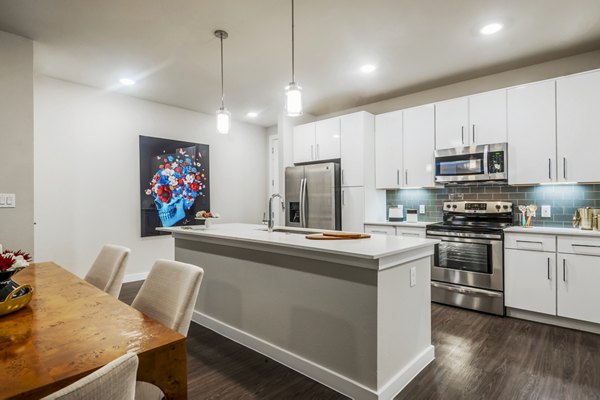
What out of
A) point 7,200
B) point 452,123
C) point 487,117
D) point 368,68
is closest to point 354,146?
point 368,68

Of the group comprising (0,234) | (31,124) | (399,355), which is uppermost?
(31,124)

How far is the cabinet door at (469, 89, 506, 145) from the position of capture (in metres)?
3.53

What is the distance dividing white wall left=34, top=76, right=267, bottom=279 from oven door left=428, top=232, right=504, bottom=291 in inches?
153

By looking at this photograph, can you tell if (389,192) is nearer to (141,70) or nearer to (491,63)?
(491,63)

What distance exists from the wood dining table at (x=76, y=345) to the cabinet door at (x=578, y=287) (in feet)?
11.0

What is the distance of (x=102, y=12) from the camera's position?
258 centimetres

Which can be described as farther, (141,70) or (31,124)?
(141,70)

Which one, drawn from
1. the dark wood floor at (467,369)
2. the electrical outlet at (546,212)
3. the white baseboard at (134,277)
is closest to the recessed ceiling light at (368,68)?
the electrical outlet at (546,212)

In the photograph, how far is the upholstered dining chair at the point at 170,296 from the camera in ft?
4.57

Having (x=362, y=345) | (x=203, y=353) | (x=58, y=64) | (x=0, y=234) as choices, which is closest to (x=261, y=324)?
(x=203, y=353)

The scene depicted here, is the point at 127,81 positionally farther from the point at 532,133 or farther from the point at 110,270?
the point at 532,133

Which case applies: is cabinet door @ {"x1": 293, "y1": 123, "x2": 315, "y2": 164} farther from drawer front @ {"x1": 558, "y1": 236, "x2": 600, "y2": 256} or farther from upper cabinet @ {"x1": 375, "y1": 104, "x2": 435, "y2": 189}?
drawer front @ {"x1": 558, "y1": 236, "x2": 600, "y2": 256}

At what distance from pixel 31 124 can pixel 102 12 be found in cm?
123

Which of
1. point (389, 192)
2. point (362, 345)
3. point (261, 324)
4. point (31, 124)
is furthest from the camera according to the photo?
point (389, 192)
